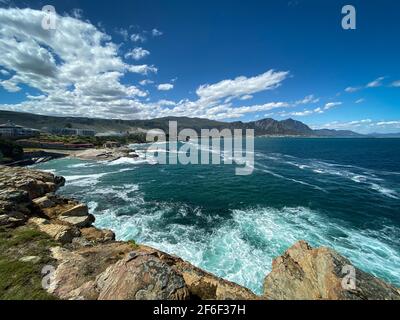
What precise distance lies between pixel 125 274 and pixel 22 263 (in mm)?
7064

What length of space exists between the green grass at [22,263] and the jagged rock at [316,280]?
38.0 ft

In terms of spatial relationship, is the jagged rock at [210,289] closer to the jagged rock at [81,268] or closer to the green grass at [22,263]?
the jagged rock at [81,268]

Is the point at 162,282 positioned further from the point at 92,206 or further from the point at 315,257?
the point at 92,206

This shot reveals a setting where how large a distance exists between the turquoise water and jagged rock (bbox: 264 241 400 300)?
16.0ft

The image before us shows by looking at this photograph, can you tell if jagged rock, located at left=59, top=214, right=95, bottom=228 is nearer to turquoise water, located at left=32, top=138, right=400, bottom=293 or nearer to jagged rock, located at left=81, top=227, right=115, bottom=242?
jagged rock, located at left=81, top=227, right=115, bottom=242

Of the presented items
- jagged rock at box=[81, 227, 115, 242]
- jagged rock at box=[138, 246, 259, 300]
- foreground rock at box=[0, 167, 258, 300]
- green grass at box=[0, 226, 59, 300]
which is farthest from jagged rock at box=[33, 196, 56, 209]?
jagged rock at box=[138, 246, 259, 300]

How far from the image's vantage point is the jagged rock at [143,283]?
7.22 meters

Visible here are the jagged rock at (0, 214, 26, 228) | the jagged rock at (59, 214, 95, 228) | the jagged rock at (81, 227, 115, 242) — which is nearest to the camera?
the jagged rock at (0, 214, 26, 228)

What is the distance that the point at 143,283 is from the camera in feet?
24.5

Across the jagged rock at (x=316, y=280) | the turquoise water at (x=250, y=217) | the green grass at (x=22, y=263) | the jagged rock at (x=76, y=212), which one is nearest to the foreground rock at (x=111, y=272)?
the green grass at (x=22, y=263)

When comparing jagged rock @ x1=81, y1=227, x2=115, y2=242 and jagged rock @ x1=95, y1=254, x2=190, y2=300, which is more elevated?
jagged rock @ x1=95, y1=254, x2=190, y2=300

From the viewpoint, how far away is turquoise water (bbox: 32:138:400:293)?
18406 millimetres

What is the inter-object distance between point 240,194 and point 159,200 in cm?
1488

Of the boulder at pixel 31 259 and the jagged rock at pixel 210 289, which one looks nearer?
the jagged rock at pixel 210 289
